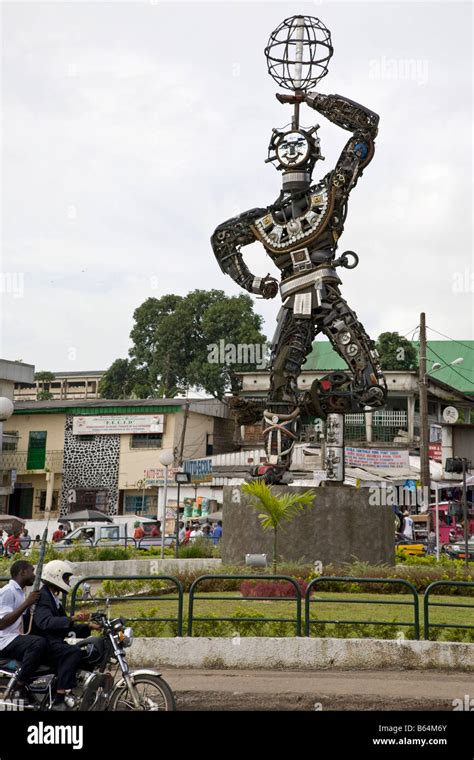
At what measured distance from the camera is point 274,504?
59.4ft

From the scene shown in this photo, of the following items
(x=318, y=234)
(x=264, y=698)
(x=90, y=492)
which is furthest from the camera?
(x=90, y=492)

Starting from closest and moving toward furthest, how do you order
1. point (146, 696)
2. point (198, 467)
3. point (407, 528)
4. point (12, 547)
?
1. point (146, 696)
2. point (12, 547)
3. point (407, 528)
4. point (198, 467)

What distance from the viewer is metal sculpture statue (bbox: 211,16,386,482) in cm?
2003

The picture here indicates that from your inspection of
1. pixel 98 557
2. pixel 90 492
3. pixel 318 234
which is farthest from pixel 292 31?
pixel 90 492

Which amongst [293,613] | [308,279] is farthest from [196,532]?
[293,613]

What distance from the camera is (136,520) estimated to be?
38.0 metres

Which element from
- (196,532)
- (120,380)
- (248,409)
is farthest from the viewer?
(120,380)

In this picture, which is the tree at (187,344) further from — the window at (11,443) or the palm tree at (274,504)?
the palm tree at (274,504)

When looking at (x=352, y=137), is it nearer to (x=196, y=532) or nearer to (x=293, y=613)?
(x=293, y=613)

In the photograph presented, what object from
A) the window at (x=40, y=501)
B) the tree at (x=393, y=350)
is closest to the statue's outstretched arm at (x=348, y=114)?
the window at (x=40, y=501)

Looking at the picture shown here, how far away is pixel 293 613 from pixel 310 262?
8177 millimetres

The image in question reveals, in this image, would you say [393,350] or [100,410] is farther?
[393,350]
